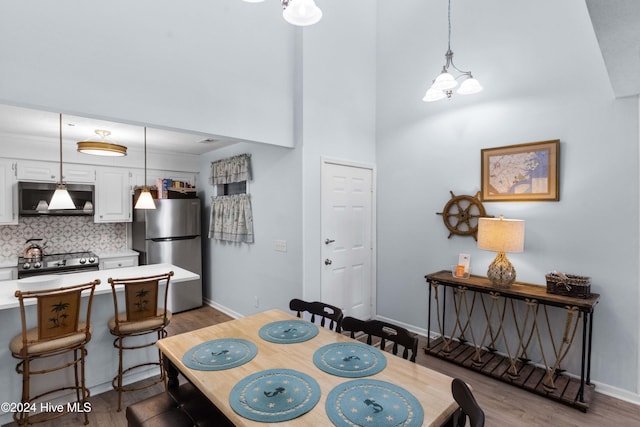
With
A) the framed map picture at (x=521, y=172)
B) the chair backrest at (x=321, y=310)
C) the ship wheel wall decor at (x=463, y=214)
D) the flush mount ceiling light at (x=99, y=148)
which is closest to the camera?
the chair backrest at (x=321, y=310)

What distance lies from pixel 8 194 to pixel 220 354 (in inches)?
162

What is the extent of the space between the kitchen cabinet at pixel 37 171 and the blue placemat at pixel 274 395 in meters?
4.44

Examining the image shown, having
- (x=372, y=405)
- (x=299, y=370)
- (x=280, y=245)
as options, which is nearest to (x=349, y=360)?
(x=299, y=370)

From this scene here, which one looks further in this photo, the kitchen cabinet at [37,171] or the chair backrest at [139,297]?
the kitchen cabinet at [37,171]

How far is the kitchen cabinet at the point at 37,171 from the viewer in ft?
13.1

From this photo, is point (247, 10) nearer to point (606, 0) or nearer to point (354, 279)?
point (606, 0)

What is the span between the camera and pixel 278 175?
141 inches

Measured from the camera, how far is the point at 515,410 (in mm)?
2352

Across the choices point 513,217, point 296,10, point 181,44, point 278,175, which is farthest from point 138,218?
point 513,217

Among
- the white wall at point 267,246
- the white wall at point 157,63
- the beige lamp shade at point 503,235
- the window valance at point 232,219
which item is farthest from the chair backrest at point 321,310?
the window valance at point 232,219

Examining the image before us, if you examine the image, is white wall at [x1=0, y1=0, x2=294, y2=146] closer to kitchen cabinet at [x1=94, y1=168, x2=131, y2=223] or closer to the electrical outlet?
the electrical outlet

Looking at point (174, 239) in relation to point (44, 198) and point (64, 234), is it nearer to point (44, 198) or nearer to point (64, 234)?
point (64, 234)

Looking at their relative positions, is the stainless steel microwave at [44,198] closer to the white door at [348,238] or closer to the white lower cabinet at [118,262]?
the white lower cabinet at [118,262]

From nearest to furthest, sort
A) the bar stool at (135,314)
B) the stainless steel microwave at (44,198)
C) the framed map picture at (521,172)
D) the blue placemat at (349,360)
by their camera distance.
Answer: the blue placemat at (349,360), the bar stool at (135,314), the framed map picture at (521,172), the stainless steel microwave at (44,198)
